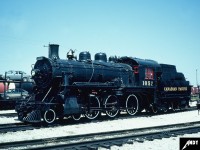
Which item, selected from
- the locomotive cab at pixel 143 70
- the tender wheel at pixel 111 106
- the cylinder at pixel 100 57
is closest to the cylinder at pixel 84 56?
the cylinder at pixel 100 57

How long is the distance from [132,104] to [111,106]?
1866 millimetres

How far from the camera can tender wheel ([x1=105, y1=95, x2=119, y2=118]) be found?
14.0 metres

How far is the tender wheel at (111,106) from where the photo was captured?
45.9 feet

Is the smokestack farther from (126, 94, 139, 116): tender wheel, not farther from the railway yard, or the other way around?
(126, 94, 139, 116): tender wheel

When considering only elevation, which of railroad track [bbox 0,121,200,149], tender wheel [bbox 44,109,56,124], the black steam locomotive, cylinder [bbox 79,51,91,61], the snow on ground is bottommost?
the snow on ground

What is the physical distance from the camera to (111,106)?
14.4 m

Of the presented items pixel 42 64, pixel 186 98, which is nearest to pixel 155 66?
pixel 186 98

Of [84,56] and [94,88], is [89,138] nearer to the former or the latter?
[94,88]

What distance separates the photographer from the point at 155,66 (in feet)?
57.2

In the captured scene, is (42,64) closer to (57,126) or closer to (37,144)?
(57,126)

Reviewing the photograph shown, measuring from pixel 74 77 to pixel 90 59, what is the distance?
6.67 ft

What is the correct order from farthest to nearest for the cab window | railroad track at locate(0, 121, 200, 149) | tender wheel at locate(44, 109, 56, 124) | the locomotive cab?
1. the cab window
2. the locomotive cab
3. tender wheel at locate(44, 109, 56, 124)
4. railroad track at locate(0, 121, 200, 149)

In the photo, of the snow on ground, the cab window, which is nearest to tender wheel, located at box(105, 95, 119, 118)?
the cab window

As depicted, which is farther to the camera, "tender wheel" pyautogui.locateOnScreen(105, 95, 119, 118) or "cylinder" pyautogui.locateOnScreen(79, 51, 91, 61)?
"cylinder" pyautogui.locateOnScreen(79, 51, 91, 61)
